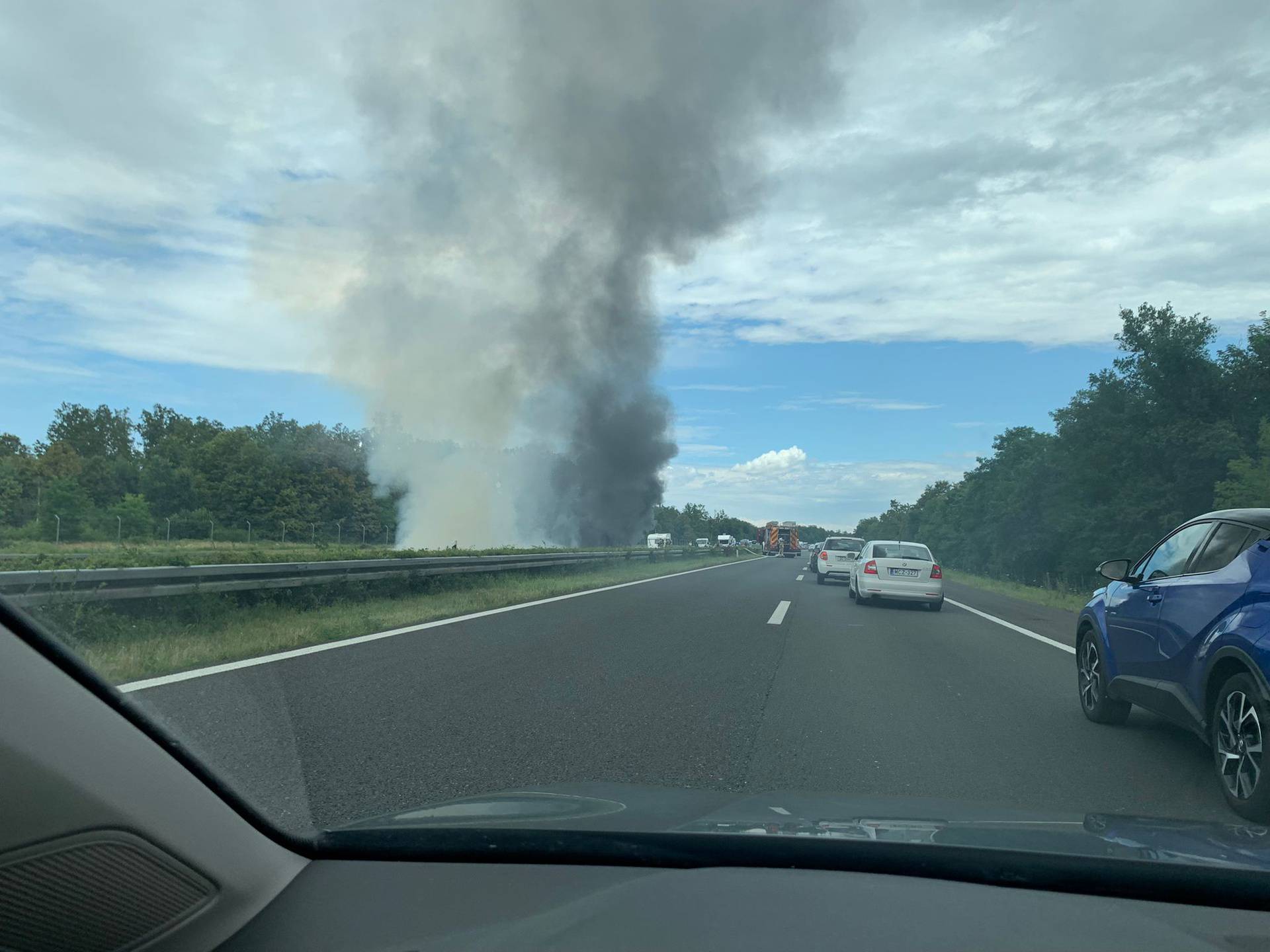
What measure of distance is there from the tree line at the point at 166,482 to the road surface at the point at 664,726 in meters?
3.92

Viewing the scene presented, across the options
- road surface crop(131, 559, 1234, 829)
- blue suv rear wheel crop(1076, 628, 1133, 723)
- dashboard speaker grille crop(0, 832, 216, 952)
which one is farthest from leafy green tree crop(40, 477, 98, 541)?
blue suv rear wheel crop(1076, 628, 1133, 723)

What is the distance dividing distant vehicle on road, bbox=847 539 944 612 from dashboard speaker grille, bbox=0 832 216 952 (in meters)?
18.3

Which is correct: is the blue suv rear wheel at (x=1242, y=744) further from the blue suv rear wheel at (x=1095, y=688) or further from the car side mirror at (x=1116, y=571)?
the car side mirror at (x=1116, y=571)

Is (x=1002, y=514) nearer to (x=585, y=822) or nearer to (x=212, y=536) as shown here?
(x=212, y=536)

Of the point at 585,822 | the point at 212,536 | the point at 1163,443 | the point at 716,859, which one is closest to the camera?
the point at 716,859

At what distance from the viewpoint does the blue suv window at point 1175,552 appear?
242 inches

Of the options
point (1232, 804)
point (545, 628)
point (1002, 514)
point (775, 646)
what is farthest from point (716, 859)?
point (1002, 514)

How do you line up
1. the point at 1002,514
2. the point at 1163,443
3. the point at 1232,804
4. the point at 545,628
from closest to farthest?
the point at 1232,804, the point at 545,628, the point at 1163,443, the point at 1002,514

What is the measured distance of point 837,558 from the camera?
2995 centimetres

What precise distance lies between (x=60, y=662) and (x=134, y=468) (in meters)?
19.4

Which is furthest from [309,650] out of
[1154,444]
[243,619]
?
[1154,444]

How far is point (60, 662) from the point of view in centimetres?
207

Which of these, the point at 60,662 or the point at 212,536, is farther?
the point at 212,536

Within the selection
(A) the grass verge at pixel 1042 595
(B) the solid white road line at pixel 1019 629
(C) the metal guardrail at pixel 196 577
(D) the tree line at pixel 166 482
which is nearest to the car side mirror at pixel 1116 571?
(B) the solid white road line at pixel 1019 629
